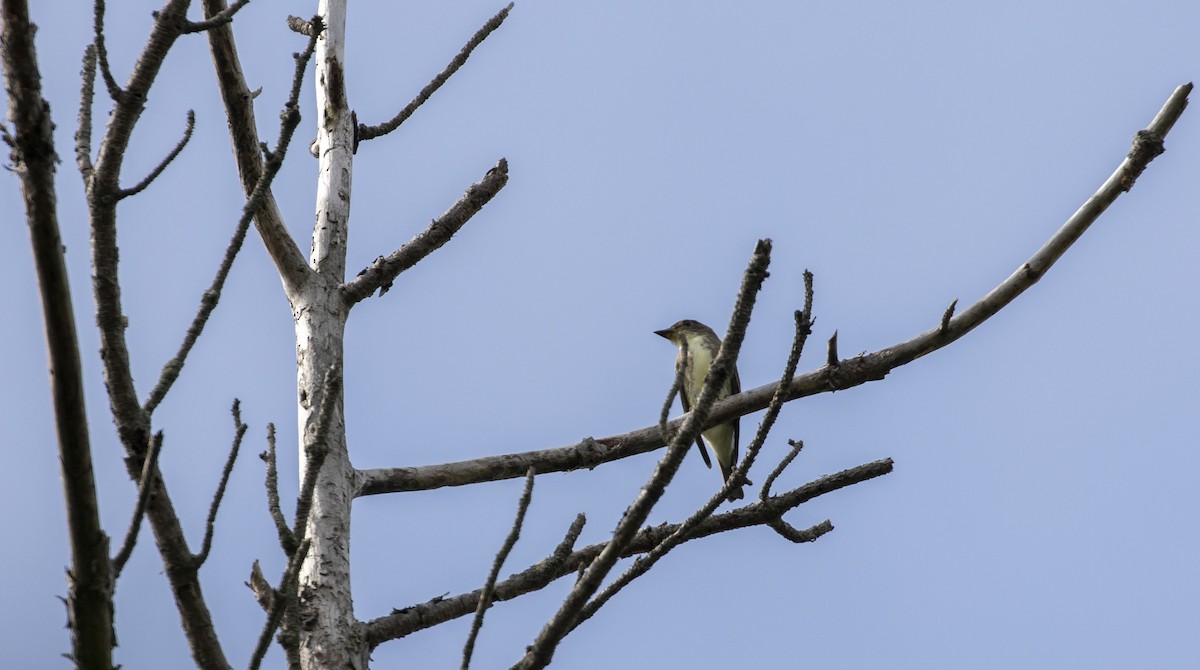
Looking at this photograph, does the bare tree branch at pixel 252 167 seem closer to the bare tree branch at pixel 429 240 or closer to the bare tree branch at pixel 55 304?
the bare tree branch at pixel 429 240

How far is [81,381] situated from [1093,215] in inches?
129

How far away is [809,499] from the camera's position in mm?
3803

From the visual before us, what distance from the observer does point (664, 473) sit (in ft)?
8.11

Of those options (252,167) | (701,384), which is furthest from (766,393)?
(701,384)

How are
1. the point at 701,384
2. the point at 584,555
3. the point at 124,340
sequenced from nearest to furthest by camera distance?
the point at 124,340 → the point at 584,555 → the point at 701,384

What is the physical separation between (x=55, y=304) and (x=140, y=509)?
0.41 m

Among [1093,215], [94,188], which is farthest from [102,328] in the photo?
[1093,215]

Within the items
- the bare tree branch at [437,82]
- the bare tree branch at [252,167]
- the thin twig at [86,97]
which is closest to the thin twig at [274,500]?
the thin twig at [86,97]

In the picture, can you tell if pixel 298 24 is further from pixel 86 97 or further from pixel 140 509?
pixel 140 509

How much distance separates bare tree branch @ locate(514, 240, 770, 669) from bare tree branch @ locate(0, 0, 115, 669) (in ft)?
3.09

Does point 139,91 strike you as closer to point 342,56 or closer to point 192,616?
point 192,616

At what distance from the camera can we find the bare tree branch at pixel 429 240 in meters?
4.43

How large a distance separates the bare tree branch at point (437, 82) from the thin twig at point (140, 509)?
9.93 feet

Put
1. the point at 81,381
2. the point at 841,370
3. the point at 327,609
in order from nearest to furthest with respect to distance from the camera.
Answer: the point at 81,381 → the point at 327,609 → the point at 841,370
